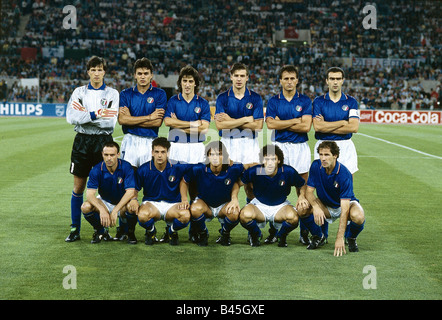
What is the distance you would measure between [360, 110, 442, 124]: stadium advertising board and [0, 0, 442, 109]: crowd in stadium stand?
1606 millimetres

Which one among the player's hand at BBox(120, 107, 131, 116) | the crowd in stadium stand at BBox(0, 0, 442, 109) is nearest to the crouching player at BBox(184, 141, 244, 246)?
the player's hand at BBox(120, 107, 131, 116)

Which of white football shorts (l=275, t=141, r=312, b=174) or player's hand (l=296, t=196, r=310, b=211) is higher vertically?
white football shorts (l=275, t=141, r=312, b=174)

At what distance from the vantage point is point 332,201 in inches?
262

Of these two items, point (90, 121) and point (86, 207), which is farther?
point (90, 121)

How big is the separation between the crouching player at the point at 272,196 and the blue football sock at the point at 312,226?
147 millimetres

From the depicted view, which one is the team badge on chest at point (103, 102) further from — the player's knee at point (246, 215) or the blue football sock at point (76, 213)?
the player's knee at point (246, 215)

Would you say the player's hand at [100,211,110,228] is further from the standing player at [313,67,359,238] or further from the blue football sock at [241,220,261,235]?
the standing player at [313,67,359,238]

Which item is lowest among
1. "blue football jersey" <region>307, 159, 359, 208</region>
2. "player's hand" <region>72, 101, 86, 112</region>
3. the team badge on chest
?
"blue football jersey" <region>307, 159, 359, 208</region>

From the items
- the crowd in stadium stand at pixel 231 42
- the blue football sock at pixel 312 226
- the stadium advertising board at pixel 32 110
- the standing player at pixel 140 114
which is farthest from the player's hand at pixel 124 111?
the crowd in stadium stand at pixel 231 42

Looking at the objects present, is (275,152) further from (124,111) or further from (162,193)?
(124,111)

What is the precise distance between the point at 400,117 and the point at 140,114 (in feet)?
99.4

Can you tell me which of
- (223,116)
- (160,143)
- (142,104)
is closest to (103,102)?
(142,104)

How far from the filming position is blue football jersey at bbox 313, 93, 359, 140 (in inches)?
282
